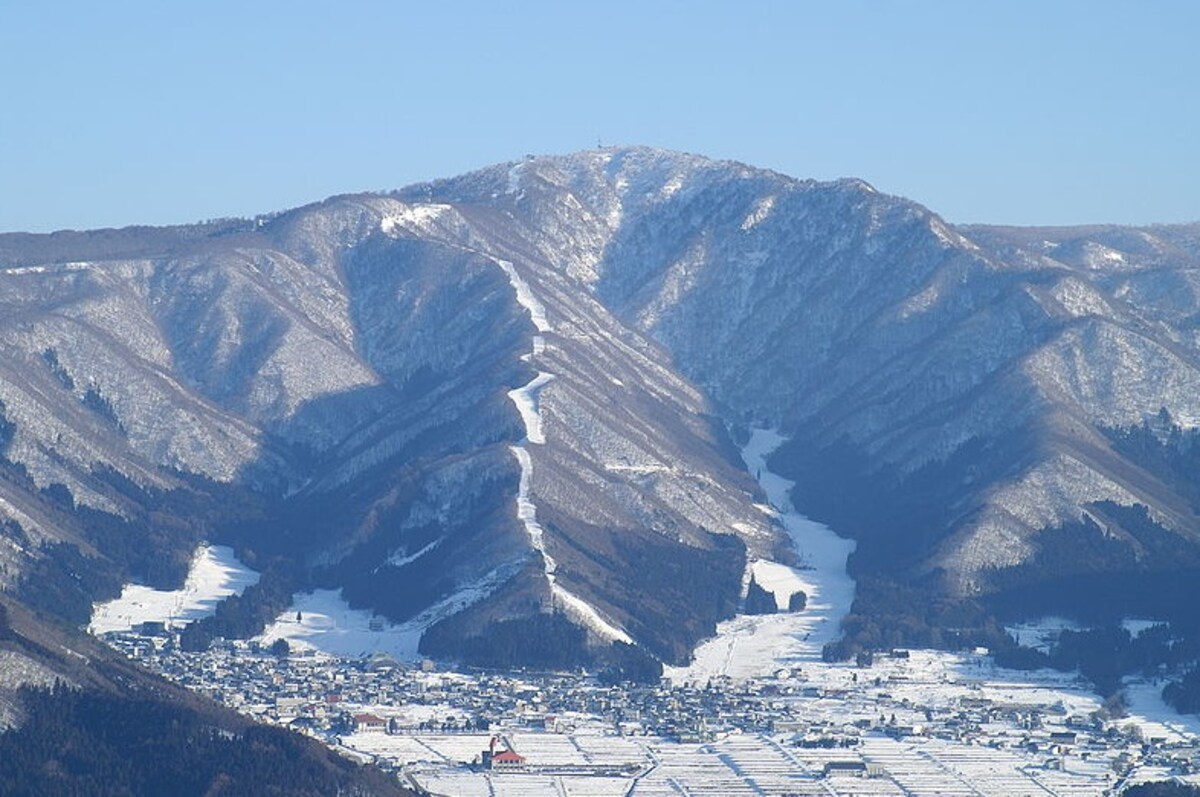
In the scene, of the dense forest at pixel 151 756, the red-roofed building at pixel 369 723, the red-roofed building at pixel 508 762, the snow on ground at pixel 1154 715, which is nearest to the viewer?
the dense forest at pixel 151 756

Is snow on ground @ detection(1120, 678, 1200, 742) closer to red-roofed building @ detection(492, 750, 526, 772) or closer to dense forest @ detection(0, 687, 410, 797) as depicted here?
red-roofed building @ detection(492, 750, 526, 772)

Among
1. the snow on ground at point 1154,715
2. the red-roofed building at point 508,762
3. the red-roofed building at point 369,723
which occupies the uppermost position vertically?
the snow on ground at point 1154,715

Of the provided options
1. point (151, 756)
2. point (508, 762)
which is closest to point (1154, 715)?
point (508, 762)

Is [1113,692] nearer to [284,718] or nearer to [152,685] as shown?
[284,718]

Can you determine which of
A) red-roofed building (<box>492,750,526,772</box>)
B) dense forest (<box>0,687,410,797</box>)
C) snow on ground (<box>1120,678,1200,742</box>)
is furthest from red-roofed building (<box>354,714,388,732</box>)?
snow on ground (<box>1120,678,1200,742</box>)

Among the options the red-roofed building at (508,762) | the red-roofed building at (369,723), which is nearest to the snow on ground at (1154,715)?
the red-roofed building at (508,762)

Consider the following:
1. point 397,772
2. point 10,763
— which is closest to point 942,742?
point 397,772

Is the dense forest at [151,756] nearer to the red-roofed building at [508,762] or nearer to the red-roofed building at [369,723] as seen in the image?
the red-roofed building at [508,762]

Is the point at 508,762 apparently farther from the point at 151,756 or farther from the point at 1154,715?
the point at 1154,715
